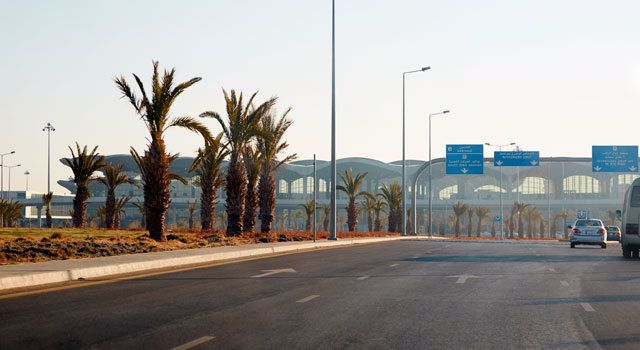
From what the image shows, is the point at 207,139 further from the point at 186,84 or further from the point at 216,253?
the point at 216,253

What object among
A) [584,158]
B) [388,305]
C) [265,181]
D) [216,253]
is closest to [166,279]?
[388,305]

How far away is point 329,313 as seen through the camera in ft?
34.6

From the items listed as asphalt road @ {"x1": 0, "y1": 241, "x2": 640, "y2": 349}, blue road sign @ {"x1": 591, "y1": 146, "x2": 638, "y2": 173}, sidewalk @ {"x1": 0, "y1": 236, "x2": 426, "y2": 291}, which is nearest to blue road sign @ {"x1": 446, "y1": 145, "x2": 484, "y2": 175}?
blue road sign @ {"x1": 591, "y1": 146, "x2": 638, "y2": 173}

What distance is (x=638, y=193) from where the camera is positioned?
26.2 metres

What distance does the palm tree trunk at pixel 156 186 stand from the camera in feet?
101

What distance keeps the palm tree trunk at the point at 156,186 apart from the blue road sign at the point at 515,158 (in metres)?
39.7

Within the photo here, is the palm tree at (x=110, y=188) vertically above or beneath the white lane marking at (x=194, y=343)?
above

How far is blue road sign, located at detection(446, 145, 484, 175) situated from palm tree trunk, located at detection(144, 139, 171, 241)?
37.0 meters

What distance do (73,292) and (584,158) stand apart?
55.9m

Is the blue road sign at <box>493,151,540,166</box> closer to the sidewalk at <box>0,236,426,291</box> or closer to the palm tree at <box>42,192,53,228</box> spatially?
the palm tree at <box>42,192,53,228</box>

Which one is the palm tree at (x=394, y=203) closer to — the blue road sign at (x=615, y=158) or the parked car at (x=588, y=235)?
the blue road sign at (x=615, y=158)

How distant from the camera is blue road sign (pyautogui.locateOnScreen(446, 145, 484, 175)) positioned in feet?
208

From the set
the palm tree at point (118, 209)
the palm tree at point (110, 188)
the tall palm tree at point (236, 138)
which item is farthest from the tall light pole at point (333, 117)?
the palm tree at point (118, 209)

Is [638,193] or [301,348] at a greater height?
[638,193]
